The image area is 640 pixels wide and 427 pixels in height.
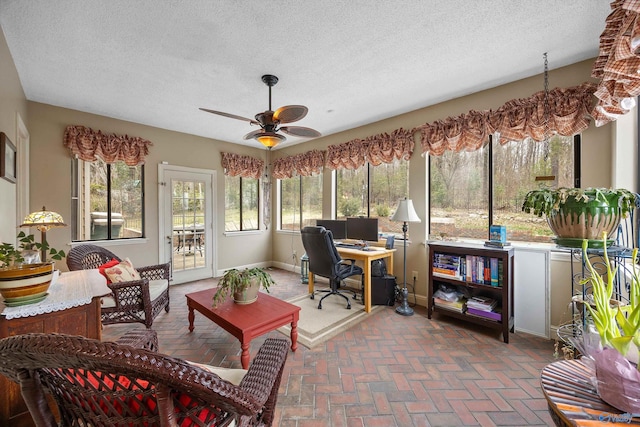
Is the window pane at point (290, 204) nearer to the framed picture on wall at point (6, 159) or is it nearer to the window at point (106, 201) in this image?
the window at point (106, 201)

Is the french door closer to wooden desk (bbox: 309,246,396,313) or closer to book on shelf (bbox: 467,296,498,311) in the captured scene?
wooden desk (bbox: 309,246,396,313)

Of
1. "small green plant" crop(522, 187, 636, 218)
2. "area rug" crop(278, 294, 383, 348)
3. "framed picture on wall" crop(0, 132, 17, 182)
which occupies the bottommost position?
"area rug" crop(278, 294, 383, 348)

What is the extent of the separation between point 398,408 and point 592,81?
3.13m

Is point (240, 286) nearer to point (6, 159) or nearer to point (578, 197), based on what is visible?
point (6, 159)

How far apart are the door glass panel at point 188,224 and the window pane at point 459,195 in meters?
3.82

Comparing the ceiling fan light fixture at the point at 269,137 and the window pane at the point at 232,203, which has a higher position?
the ceiling fan light fixture at the point at 269,137

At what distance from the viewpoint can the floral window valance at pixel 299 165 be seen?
4.70 metres

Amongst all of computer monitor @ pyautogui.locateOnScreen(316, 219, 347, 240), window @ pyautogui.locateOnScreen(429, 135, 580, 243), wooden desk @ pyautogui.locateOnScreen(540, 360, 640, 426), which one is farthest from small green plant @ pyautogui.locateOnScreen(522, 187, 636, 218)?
computer monitor @ pyautogui.locateOnScreen(316, 219, 347, 240)

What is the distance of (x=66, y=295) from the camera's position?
1554 mm

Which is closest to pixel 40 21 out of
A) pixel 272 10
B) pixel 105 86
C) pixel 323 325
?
pixel 105 86

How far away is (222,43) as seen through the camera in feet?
6.81

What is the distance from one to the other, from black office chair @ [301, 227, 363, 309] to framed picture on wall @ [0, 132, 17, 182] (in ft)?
8.48

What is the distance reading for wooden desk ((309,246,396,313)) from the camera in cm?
321

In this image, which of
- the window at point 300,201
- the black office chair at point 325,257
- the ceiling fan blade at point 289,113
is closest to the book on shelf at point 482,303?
the black office chair at point 325,257
